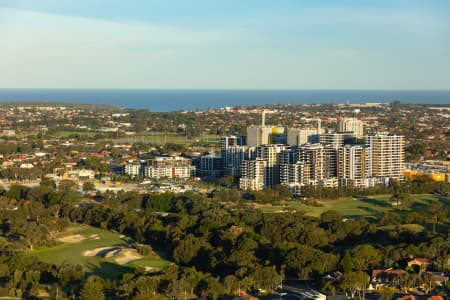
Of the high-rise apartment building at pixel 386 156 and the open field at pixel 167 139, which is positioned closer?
the high-rise apartment building at pixel 386 156

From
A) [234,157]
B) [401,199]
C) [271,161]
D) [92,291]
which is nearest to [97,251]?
[92,291]

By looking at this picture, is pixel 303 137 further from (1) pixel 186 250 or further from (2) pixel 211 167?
(1) pixel 186 250

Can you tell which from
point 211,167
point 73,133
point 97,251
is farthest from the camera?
point 73,133

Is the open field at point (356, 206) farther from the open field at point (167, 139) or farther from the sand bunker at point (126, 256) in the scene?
the open field at point (167, 139)

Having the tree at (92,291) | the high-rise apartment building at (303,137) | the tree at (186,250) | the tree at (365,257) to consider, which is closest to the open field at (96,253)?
the tree at (186,250)

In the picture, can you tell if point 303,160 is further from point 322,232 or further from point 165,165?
point 322,232

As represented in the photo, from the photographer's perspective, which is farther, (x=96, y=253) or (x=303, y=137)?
(x=303, y=137)
